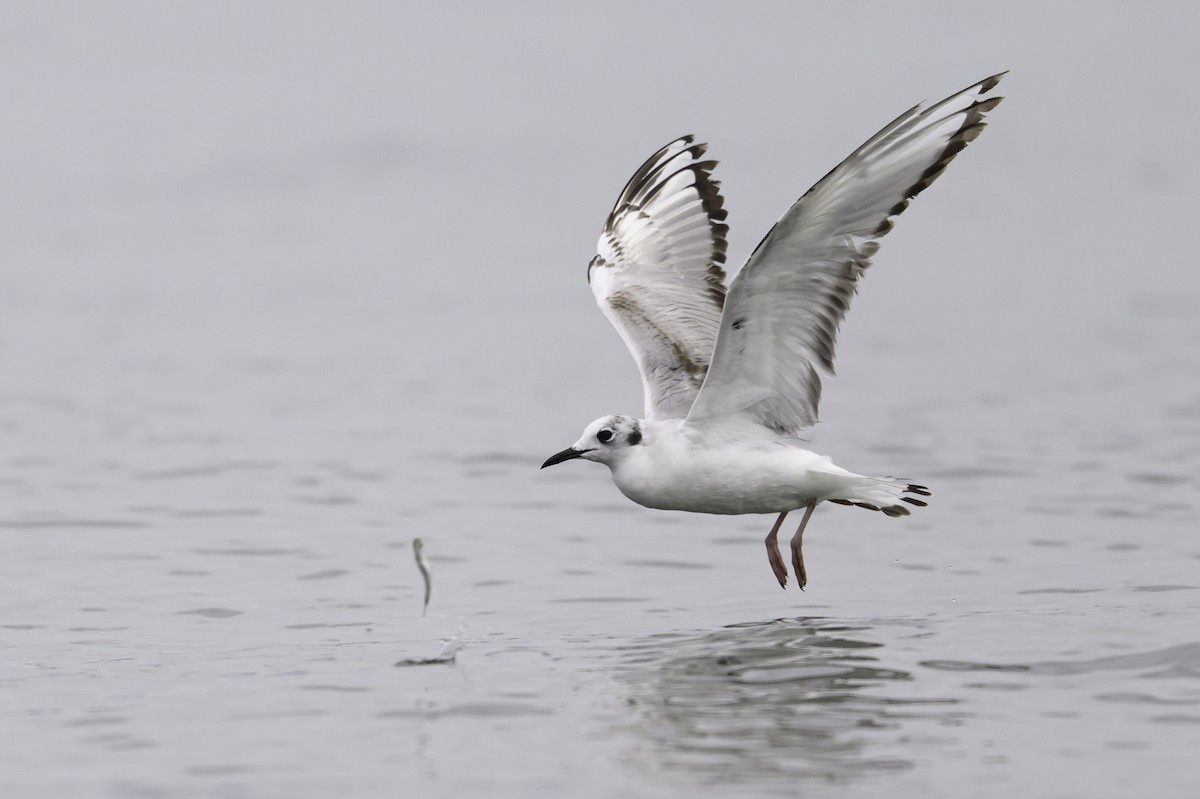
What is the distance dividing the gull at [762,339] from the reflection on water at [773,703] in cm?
69

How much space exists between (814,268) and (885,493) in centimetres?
124

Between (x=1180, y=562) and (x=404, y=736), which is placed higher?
(x=1180, y=562)

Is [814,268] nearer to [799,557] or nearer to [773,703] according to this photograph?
[799,557]

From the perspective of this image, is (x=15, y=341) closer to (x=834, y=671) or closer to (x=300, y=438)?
(x=300, y=438)

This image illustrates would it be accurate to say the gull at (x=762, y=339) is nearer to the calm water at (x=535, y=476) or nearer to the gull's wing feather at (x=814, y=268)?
the gull's wing feather at (x=814, y=268)

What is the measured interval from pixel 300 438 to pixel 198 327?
5.48 metres

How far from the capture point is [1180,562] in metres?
10.5

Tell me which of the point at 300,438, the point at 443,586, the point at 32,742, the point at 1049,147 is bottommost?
the point at 32,742

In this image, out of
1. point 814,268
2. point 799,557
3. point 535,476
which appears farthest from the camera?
point 535,476

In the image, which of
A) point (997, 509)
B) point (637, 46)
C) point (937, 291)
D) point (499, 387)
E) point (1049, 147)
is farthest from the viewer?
point (637, 46)

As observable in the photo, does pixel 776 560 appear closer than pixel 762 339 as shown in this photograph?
No

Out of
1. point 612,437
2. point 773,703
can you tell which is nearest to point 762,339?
point 612,437

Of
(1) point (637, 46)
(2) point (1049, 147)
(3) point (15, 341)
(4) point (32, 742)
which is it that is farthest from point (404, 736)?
(1) point (637, 46)

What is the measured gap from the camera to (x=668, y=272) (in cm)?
1119
